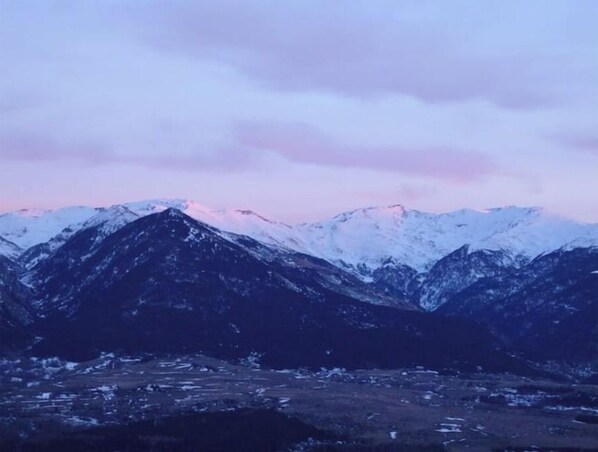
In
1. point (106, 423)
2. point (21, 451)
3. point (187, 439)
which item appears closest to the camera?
point (21, 451)

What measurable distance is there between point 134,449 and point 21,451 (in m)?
17.2

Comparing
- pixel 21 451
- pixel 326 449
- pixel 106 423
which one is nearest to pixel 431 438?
pixel 326 449

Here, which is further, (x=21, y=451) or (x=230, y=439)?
(x=230, y=439)

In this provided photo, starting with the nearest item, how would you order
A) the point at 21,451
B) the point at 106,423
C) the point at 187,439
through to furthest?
the point at 21,451 < the point at 187,439 < the point at 106,423

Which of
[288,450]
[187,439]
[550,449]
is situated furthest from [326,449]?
[550,449]

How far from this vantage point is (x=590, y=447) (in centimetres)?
19075

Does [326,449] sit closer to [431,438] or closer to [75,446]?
[431,438]

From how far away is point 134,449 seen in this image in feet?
575

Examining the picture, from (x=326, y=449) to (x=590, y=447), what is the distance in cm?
4601

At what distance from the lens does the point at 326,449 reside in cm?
18075

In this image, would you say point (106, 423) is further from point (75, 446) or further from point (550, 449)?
point (550, 449)

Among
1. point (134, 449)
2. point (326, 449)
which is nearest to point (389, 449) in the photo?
point (326, 449)

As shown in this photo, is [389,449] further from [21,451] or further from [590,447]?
[21,451]

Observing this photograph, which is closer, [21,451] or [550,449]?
[21,451]
